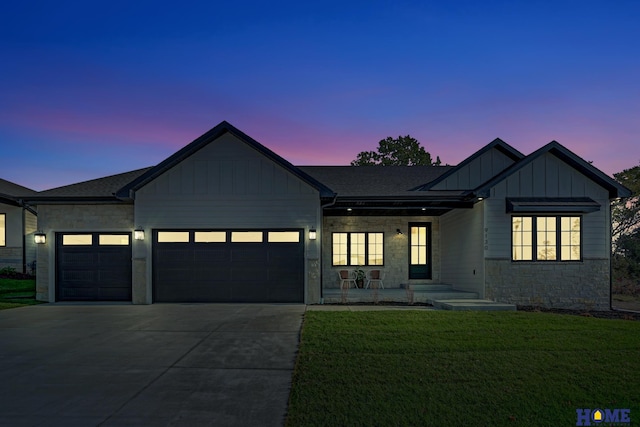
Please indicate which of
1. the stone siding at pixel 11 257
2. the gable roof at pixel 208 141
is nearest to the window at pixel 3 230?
the stone siding at pixel 11 257

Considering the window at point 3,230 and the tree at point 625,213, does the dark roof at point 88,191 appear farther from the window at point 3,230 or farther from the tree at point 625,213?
the tree at point 625,213

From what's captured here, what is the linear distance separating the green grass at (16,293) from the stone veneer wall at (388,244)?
10.6m

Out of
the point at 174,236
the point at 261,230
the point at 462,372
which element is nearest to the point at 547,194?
the point at 261,230

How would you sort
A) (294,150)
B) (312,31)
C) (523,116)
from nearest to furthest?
1. (312,31)
2. (523,116)
3. (294,150)

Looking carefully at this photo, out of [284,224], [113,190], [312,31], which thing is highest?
[312,31]

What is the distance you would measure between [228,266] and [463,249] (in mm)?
8454

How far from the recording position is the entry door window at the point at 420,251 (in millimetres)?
16484

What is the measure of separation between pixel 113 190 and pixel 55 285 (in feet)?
12.5

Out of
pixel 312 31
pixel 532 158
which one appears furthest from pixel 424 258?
pixel 312 31

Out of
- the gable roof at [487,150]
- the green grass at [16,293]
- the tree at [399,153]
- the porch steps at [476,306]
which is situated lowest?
the green grass at [16,293]

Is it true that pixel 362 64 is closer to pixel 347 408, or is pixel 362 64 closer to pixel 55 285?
pixel 55 285

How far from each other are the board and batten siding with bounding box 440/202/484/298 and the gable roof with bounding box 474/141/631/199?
29.9 inches

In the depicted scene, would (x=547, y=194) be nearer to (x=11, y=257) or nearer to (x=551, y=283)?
(x=551, y=283)

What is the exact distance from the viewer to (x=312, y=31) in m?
18.9
